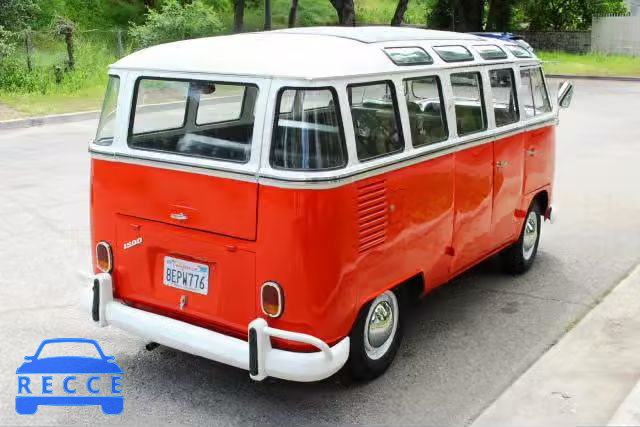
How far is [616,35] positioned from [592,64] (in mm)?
6696

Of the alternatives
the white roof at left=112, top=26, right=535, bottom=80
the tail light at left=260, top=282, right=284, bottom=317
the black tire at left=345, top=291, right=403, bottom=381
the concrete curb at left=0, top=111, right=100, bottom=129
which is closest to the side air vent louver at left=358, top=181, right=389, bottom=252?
the black tire at left=345, top=291, right=403, bottom=381

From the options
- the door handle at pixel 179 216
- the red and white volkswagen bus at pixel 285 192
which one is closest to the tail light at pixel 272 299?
the red and white volkswagen bus at pixel 285 192

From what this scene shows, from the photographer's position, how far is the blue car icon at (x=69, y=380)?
14.6 ft

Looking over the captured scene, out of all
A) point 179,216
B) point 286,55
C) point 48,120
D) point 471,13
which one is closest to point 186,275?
point 179,216

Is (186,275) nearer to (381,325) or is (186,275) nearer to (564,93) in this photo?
(381,325)

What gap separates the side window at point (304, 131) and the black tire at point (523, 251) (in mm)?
2967

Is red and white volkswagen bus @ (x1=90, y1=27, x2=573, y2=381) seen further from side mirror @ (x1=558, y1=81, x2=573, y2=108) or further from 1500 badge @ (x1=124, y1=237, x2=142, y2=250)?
side mirror @ (x1=558, y1=81, x2=573, y2=108)

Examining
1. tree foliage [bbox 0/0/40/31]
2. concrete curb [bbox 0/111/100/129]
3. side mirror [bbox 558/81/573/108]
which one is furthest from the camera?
tree foliage [bbox 0/0/40/31]

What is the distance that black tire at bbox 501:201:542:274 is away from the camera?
6.54m

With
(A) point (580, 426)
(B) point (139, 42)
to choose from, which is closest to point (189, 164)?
(A) point (580, 426)

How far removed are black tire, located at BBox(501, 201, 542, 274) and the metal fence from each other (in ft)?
115

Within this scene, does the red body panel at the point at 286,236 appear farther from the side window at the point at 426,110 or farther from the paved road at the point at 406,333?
the paved road at the point at 406,333

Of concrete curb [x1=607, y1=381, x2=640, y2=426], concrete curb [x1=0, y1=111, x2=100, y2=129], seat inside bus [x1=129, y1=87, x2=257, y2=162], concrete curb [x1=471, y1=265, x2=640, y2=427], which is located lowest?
concrete curb [x1=471, y1=265, x2=640, y2=427]

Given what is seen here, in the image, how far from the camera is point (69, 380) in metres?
4.72
